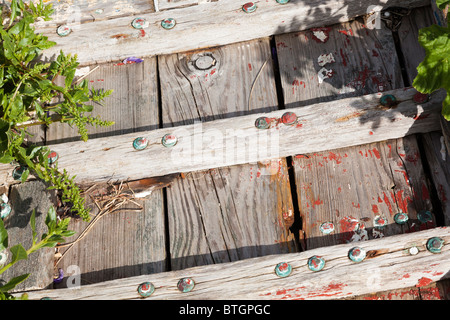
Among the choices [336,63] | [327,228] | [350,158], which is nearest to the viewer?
[327,228]

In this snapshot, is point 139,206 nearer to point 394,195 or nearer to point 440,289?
point 394,195

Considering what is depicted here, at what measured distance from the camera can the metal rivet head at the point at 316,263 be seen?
2.26m

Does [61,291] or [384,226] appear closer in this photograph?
[61,291]

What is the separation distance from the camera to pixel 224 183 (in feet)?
8.78

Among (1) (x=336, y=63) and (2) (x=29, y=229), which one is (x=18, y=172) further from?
(1) (x=336, y=63)

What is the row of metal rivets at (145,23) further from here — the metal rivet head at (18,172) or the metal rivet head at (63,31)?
the metal rivet head at (18,172)

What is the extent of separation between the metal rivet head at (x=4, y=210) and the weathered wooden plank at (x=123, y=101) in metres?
0.45

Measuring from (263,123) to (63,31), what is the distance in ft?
4.43

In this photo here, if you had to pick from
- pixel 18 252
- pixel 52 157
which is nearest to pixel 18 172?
pixel 52 157

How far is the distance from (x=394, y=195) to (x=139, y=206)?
128 centimetres

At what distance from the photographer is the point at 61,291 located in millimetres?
2324

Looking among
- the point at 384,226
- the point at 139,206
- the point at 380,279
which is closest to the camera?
the point at 380,279

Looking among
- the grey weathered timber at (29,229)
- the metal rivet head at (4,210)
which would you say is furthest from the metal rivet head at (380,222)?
the metal rivet head at (4,210)
